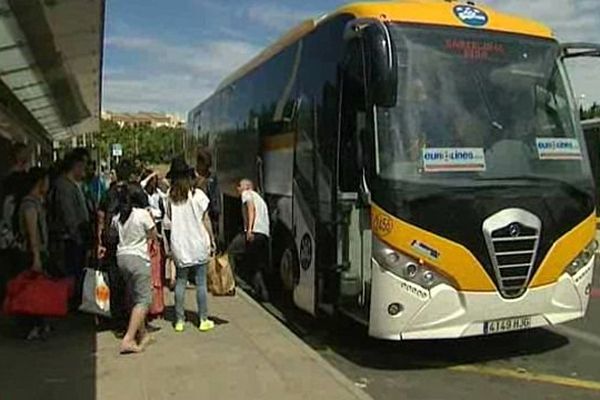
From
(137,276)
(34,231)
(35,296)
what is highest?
(34,231)

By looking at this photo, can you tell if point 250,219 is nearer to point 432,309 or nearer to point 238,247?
point 238,247

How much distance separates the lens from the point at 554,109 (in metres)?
7.79

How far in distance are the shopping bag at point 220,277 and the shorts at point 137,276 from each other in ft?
10.5

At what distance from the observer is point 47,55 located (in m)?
15.7

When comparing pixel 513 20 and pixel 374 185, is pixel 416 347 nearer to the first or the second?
pixel 374 185

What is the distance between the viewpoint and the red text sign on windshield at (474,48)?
A: 24.6ft

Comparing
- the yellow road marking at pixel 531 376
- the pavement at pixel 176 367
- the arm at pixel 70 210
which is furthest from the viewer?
the arm at pixel 70 210

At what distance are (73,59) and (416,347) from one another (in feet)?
36.4

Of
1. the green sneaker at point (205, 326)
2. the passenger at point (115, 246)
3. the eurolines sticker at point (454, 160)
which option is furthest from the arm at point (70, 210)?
the eurolines sticker at point (454, 160)

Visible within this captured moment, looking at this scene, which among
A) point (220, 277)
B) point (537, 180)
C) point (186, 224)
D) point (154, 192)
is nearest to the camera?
point (537, 180)

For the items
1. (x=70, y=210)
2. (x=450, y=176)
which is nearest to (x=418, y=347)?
(x=450, y=176)

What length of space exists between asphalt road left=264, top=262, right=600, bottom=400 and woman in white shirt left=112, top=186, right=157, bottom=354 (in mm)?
1908

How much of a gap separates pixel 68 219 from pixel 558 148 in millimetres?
5143

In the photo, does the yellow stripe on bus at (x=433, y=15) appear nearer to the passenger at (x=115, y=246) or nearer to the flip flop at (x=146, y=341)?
the passenger at (x=115, y=246)
